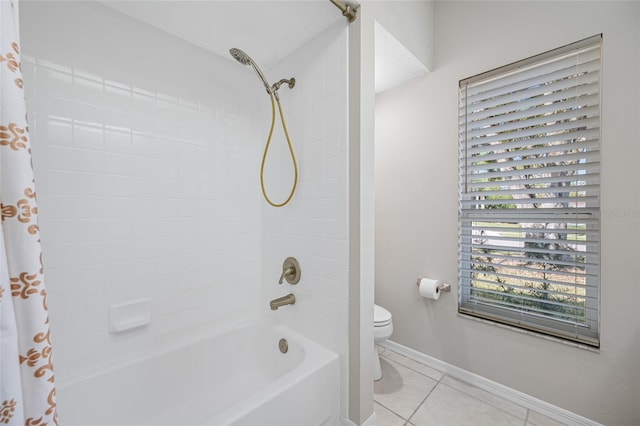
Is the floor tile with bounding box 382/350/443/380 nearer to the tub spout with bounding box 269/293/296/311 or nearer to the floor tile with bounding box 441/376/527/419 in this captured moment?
the floor tile with bounding box 441/376/527/419

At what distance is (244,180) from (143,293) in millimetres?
864

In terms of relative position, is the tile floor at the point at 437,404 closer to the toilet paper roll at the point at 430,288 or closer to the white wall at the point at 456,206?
the white wall at the point at 456,206

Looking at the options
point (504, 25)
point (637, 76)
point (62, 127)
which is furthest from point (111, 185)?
point (637, 76)

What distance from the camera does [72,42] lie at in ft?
4.02

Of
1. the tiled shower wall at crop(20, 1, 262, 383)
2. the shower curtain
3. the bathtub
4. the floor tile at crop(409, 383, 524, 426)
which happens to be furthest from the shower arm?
the floor tile at crop(409, 383, 524, 426)

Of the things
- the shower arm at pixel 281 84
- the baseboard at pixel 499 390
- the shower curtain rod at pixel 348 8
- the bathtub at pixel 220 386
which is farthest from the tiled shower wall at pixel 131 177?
the baseboard at pixel 499 390

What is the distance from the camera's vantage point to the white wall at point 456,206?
132cm

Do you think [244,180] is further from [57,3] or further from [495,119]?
[495,119]

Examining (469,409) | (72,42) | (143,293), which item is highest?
(72,42)

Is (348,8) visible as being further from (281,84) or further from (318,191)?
(318,191)

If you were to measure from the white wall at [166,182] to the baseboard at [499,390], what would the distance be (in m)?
0.98

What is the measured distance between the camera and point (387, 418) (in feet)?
5.10

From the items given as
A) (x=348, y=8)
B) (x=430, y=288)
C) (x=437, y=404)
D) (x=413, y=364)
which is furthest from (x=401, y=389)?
(x=348, y=8)

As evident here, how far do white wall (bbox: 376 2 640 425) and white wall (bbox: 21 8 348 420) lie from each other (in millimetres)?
973
